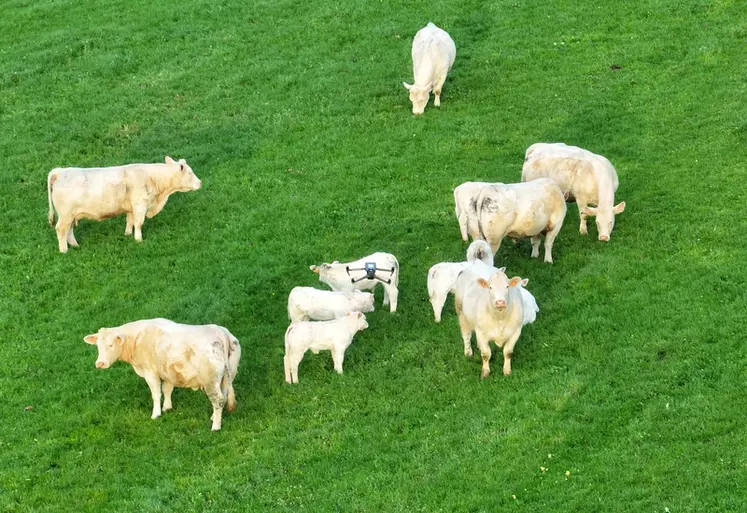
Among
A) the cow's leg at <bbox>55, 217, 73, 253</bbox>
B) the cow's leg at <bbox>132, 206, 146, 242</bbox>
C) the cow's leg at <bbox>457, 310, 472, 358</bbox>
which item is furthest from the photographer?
the cow's leg at <bbox>132, 206, 146, 242</bbox>

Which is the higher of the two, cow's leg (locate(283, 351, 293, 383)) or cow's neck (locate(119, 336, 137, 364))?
cow's neck (locate(119, 336, 137, 364))

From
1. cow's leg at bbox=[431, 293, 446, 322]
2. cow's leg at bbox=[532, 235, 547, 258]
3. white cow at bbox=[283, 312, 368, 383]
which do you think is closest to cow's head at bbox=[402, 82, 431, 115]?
cow's leg at bbox=[532, 235, 547, 258]

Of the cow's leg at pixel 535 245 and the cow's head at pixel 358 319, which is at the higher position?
the cow's head at pixel 358 319

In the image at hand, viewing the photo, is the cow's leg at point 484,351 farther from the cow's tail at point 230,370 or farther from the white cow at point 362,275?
the cow's tail at point 230,370

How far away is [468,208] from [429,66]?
30.1ft

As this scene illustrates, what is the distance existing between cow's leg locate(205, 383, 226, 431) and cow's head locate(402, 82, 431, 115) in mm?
13560

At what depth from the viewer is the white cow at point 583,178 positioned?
2177 cm

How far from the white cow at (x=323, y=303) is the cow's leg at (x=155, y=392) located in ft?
8.89

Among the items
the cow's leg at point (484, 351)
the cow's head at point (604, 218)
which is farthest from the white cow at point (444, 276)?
the cow's head at point (604, 218)

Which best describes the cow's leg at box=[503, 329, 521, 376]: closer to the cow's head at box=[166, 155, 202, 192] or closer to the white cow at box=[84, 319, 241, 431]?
the white cow at box=[84, 319, 241, 431]

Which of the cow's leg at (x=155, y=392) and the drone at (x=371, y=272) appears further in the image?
the drone at (x=371, y=272)

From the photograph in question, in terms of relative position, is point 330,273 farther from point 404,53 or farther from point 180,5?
point 180,5

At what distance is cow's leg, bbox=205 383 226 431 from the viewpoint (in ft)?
55.8

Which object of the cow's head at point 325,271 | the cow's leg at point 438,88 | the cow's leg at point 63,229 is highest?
the cow's head at point 325,271
